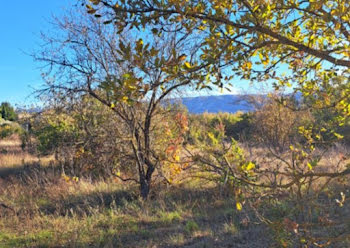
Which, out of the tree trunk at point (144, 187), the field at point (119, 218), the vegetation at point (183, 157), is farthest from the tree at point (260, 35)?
the tree trunk at point (144, 187)

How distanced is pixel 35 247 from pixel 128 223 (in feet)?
4.74

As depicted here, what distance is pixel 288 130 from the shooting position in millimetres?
11078

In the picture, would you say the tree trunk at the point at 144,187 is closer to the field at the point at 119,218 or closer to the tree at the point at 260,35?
the field at the point at 119,218

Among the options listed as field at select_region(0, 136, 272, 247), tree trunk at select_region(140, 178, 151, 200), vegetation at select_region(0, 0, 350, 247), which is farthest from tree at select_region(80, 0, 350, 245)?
tree trunk at select_region(140, 178, 151, 200)

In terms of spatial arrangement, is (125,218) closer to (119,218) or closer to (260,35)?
(119,218)

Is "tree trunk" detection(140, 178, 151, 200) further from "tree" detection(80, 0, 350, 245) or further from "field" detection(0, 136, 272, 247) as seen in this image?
"tree" detection(80, 0, 350, 245)

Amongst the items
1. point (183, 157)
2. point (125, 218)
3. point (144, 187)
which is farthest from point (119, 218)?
point (183, 157)

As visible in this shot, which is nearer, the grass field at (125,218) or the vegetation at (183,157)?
the vegetation at (183,157)

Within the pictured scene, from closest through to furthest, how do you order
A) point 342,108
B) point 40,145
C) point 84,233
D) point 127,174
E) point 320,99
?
1. point 342,108
2. point 320,99
3. point 84,233
4. point 127,174
5. point 40,145

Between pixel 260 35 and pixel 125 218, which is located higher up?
pixel 260 35

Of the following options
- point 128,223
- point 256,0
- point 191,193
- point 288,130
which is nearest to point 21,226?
point 128,223

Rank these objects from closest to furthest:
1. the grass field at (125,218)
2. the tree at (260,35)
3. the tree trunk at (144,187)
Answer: the tree at (260,35) → the grass field at (125,218) → the tree trunk at (144,187)

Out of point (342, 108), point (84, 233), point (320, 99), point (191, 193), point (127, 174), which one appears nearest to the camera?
point (342, 108)

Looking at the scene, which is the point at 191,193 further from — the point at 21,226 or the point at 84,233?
the point at 21,226
